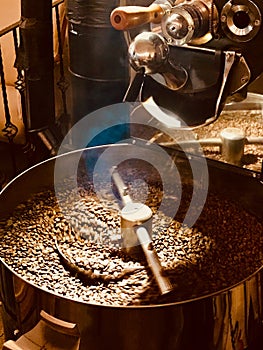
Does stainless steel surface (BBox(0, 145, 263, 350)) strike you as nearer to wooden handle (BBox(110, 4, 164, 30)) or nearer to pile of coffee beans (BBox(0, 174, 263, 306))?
pile of coffee beans (BBox(0, 174, 263, 306))

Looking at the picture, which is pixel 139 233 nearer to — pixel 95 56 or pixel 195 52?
pixel 195 52

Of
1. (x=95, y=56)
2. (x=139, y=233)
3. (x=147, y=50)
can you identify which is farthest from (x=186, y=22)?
(x=95, y=56)

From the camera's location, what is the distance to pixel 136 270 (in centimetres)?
116

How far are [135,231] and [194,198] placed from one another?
0.20 m

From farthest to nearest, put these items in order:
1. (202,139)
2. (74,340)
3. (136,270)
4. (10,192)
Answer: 1. (202,139)
2. (10,192)
3. (136,270)
4. (74,340)

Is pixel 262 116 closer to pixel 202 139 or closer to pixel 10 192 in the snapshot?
pixel 202 139

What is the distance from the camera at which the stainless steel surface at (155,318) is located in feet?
3.32

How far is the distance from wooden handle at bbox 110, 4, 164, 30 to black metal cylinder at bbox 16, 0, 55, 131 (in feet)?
2.52

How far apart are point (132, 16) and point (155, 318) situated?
19.6 inches

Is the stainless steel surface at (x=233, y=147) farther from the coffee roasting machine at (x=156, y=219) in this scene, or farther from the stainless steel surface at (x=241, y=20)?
the stainless steel surface at (x=241, y=20)

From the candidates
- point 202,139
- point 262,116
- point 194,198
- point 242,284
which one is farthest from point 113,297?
point 262,116

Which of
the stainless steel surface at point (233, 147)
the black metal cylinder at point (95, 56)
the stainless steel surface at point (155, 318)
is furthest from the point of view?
the black metal cylinder at point (95, 56)

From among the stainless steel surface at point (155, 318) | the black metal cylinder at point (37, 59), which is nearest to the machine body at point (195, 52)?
the stainless steel surface at point (155, 318)

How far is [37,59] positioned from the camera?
5.99 ft
